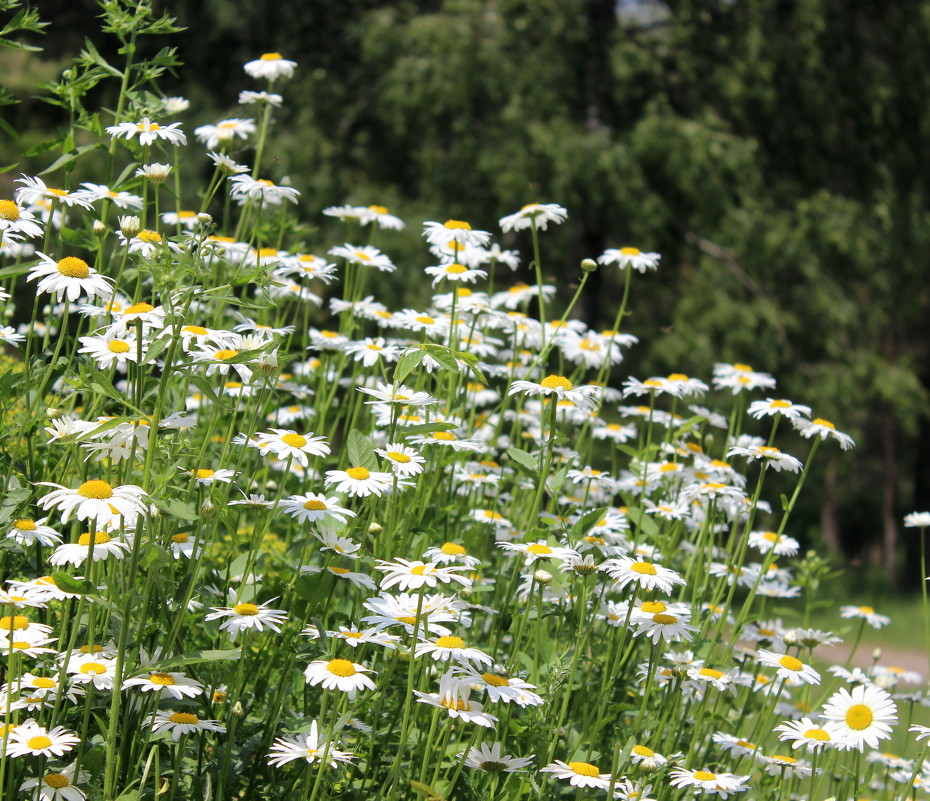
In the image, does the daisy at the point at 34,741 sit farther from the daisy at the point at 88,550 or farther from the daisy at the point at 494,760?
the daisy at the point at 494,760

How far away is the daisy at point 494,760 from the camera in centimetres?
190

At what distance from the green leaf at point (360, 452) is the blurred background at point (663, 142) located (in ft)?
22.7

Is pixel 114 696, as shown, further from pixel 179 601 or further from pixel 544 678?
pixel 544 678

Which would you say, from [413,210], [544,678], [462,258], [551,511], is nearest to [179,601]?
[544,678]

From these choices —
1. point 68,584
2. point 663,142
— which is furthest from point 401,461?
point 663,142

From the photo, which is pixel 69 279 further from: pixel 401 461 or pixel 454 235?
pixel 454 235

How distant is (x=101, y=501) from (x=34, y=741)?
0.40 metres

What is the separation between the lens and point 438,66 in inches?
374

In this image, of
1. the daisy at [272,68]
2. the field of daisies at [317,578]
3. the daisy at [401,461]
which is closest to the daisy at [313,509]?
the field of daisies at [317,578]

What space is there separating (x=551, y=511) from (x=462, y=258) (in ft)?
2.54

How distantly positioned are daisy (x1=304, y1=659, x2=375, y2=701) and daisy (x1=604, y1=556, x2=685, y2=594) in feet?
1.92

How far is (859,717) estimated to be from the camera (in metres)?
2.05

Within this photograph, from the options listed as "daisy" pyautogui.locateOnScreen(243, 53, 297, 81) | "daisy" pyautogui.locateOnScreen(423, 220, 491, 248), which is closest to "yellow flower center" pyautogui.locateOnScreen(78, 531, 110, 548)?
"daisy" pyautogui.locateOnScreen(423, 220, 491, 248)

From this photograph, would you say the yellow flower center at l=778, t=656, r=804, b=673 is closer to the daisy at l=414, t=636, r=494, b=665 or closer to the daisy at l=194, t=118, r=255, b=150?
the daisy at l=414, t=636, r=494, b=665
